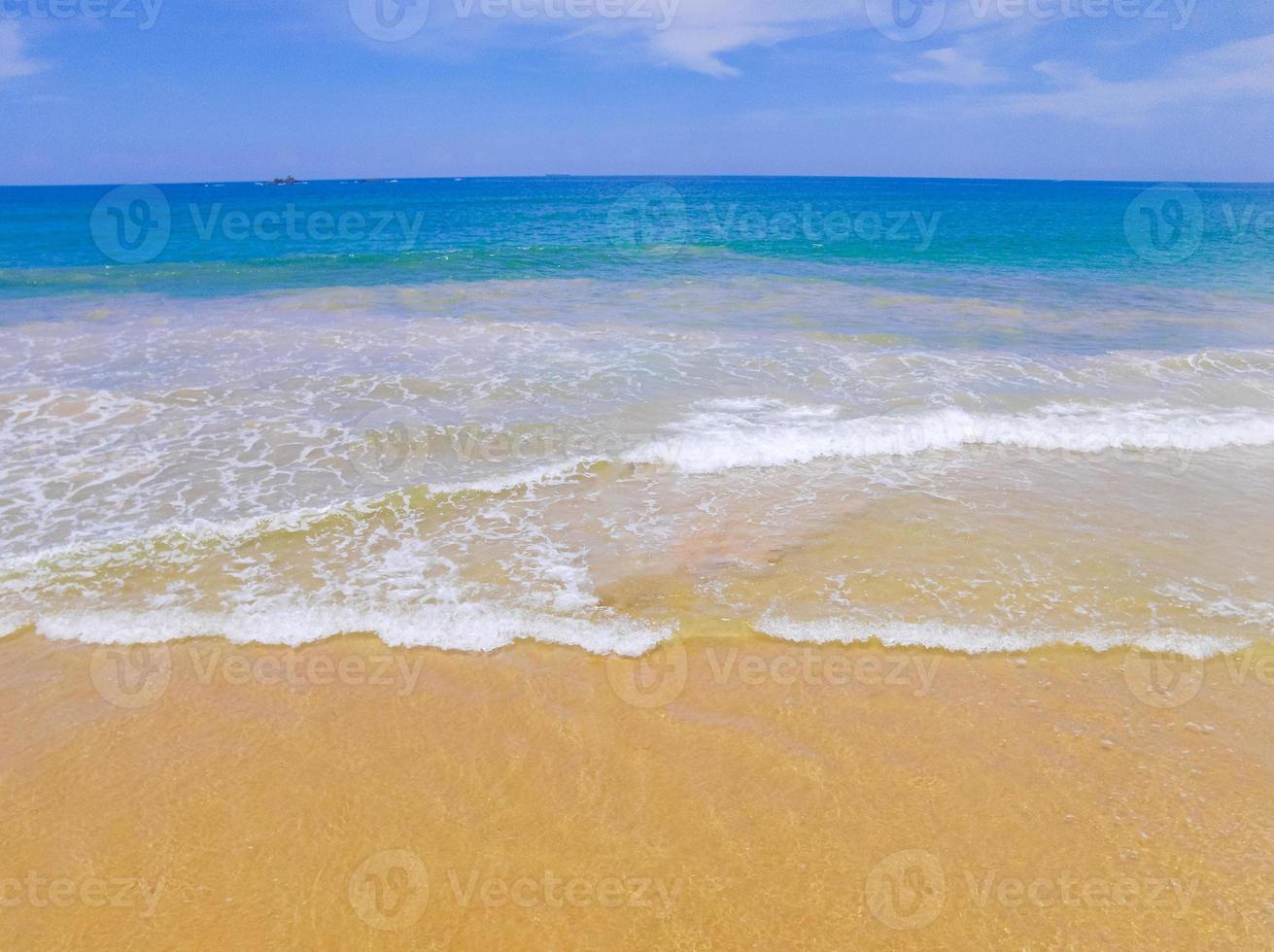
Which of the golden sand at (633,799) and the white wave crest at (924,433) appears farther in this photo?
the white wave crest at (924,433)

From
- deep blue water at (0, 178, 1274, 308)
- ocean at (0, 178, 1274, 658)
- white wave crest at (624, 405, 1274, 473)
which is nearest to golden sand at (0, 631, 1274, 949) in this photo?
ocean at (0, 178, 1274, 658)

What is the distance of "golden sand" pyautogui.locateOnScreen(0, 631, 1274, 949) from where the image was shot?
3918 millimetres

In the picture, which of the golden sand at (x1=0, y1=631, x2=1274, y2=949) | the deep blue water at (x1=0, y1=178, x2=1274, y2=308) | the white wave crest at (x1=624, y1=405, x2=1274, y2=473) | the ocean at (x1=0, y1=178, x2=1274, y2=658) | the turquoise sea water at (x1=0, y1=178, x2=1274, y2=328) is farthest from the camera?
the turquoise sea water at (x1=0, y1=178, x2=1274, y2=328)

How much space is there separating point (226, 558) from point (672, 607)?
175 inches

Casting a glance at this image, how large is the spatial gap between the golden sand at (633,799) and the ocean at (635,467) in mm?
516

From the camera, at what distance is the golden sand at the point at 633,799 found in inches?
154

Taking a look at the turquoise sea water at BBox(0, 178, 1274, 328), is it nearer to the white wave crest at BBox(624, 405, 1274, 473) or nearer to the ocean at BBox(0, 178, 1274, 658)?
the ocean at BBox(0, 178, 1274, 658)

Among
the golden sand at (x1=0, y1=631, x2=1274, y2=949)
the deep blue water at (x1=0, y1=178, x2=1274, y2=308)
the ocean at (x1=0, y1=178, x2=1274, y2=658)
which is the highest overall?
the deep blue water at (x1=0, y1=178, x2=1274, y2=308)

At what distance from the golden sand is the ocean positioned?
52 centimetres

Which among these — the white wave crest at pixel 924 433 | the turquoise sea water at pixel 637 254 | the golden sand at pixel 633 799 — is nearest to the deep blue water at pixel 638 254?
the turquoise sea water at pixel 637 254

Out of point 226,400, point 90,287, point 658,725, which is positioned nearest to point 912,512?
point 658,725

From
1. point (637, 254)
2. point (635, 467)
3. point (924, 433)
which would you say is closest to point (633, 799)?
point (635, 467)

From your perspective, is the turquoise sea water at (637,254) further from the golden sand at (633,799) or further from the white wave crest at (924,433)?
the golden sand at (633,799)

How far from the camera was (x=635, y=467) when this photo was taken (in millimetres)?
9562
